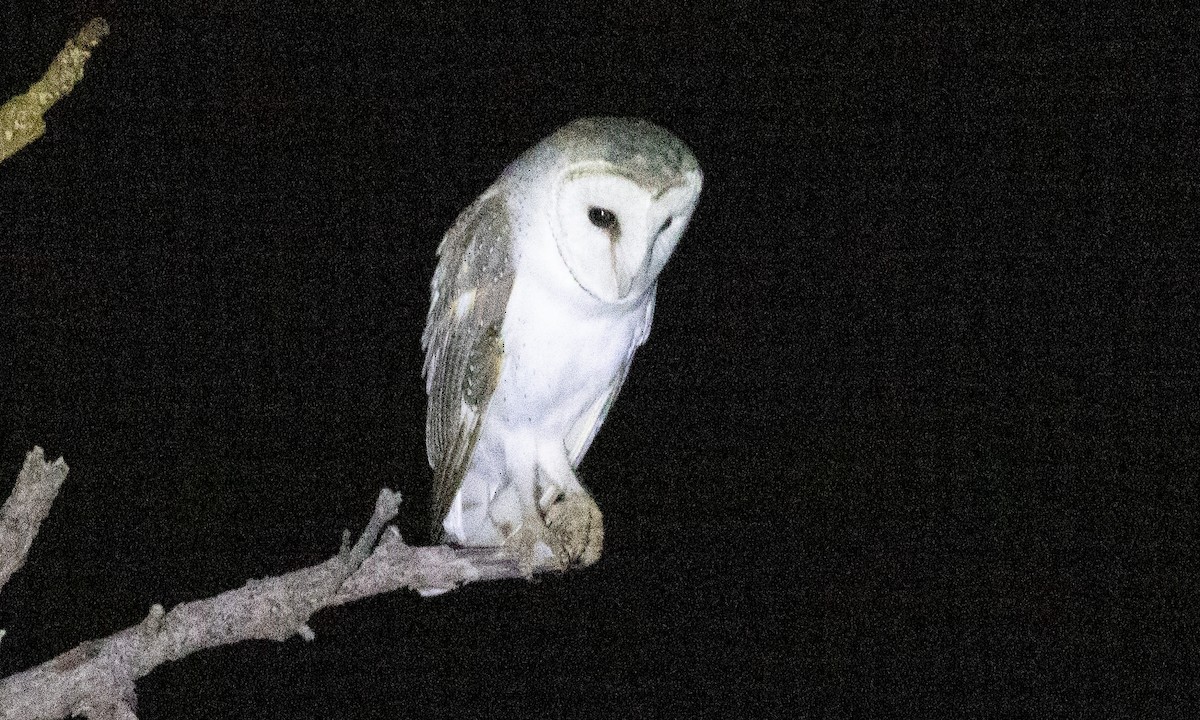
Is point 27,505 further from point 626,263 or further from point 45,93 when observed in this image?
point 626,263

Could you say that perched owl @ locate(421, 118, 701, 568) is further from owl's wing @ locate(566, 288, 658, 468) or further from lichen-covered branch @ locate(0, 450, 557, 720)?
lichen-covered branch @ locate(0, 450, 557, 720)

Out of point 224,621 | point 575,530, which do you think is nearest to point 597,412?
point 575,530

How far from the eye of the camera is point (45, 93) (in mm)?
940

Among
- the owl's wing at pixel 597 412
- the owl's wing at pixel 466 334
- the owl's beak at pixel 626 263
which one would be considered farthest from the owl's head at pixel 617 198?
the owl's wing at pixel 597 412

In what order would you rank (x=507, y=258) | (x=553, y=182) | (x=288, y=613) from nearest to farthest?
(x=288, y=613)
(x=553, y=182)
(x=507, y=258)

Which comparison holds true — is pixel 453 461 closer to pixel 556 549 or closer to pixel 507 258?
pixel 556 549

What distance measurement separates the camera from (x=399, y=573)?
1534 millimetres

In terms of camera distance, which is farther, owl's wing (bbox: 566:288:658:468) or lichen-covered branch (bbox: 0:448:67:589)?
owl's wing (bbox: 566:288:658:468)

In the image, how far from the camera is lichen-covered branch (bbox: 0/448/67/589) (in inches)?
52.9

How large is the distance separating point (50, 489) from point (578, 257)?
2.51 ft

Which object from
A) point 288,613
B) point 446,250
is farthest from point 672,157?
point 288,613

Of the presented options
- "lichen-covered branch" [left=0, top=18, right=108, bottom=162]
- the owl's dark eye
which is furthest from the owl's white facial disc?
"lichen-covered branch" [left=0, top=18, right=108, bottom=162]

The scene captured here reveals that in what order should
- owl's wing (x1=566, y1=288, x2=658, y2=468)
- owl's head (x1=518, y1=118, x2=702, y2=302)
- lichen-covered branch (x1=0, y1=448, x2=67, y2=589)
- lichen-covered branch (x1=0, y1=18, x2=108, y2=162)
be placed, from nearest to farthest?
lichen-covered branch (x1=0, y1=18, x2=108, y2=162) < lichen-covered branch (x1=0, y1=448, x2=67, y2=589) < owl's head (x1=518, y1=118, x2=702, y2=302) < owl's wing (x1=566, y1=288, x2=658, y2=468)

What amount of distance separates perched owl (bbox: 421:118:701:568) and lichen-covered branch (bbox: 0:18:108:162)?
73cm
